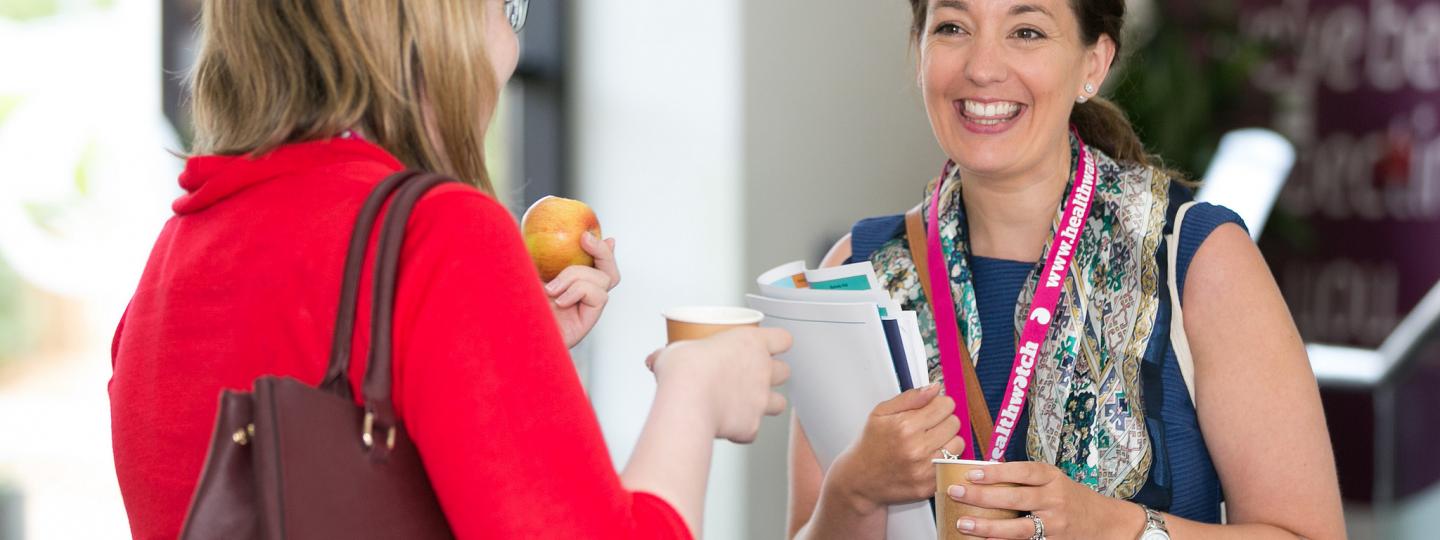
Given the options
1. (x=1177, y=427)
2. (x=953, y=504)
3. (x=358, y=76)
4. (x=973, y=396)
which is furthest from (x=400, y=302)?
(x=1177, y=427)

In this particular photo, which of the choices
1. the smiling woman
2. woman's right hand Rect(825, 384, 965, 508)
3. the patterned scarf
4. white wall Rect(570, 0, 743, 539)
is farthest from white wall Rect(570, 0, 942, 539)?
woman's right hand Rect(825, 384, 965, 508)

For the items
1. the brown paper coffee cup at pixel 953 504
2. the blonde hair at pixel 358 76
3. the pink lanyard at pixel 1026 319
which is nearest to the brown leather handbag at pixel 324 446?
the blonde hair at pixel 358 76

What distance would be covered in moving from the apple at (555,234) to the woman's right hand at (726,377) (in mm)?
377

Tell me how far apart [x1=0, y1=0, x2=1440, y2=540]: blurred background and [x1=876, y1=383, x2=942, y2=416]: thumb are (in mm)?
664

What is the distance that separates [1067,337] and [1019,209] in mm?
247

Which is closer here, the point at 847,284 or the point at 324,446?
the point at 324,446

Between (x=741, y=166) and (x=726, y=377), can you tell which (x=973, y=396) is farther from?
(x=741, y=166)

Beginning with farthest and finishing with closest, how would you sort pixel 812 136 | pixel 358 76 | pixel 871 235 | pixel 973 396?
pixel 812 136 < pixel 871 235 < pixel 973 396 < pixel 358 76

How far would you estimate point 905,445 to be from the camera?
1616 mm

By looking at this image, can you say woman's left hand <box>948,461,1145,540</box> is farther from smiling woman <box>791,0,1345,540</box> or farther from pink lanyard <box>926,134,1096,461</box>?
pink lanyard <box>926,134,1096,461</box>

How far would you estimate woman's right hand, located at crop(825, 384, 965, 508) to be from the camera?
1.62 m

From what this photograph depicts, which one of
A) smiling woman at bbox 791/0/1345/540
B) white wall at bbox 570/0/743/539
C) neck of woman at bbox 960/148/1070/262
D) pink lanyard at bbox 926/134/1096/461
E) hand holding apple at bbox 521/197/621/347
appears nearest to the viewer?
hand holding apple at bbox 521/197/621/347

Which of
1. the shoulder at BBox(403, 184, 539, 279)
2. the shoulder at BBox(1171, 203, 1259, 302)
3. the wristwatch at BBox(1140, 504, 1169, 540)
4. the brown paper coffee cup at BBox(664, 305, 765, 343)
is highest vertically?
the shoulder at BBox(403, 184, 539, 279)

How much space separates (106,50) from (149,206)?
0.36m
